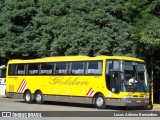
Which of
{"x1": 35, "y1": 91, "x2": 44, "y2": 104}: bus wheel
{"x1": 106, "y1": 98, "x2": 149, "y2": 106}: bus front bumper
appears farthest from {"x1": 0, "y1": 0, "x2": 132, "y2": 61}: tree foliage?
{"x1": 106, "y1": 98, "x2": 149, "y2": 106}: bus front bumper

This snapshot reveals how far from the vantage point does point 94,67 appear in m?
25.5

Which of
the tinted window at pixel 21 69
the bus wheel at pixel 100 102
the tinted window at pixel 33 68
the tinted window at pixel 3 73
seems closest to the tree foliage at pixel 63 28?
the tinted window at pixel 3 73

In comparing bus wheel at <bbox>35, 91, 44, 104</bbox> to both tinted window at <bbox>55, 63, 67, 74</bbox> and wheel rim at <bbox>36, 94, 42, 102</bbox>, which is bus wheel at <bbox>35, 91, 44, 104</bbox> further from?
tinted window at <bbox>55, 63, 67, 74</bbox>

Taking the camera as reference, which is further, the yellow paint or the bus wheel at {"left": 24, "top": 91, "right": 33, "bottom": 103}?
the bus wheel at {"left": 24, "top": 91, "right": 33, "bottom": 103}

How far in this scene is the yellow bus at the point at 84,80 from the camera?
24.3 meters

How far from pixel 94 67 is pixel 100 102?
1984 mm

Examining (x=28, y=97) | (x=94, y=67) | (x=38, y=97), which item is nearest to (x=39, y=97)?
(x=38, y=97)

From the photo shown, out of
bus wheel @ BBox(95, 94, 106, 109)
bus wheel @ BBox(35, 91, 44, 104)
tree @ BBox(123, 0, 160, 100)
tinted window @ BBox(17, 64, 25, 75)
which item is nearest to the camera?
bus wheel @ BBox(95, 94, 106, 109)

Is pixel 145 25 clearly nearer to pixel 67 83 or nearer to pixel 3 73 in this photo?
pixel 67 83

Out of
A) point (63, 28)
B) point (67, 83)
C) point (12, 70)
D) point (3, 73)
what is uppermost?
point (63, 28)

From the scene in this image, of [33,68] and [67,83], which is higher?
[33,68]

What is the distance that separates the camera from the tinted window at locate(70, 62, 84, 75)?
26328 millimetres

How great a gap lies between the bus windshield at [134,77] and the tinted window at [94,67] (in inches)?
55.6

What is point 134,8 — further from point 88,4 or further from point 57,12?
point 57,12
